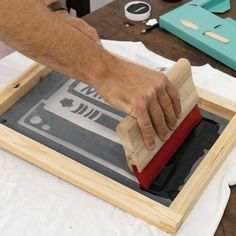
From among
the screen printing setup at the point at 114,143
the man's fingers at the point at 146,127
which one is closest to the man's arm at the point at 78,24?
the screen printing setup at the point at 114,143

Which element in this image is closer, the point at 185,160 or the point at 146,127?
the point at 146,127

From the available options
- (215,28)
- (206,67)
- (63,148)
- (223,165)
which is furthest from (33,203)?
(215,28)

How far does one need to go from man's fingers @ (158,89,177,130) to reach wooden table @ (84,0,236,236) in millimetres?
312

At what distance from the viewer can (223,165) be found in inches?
31.0

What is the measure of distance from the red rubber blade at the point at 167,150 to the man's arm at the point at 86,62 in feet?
0.17

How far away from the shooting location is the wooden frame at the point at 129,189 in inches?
26.7

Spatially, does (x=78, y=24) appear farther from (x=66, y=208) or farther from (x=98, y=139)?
(x=66, y=208)

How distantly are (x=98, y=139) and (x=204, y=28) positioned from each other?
418 mm

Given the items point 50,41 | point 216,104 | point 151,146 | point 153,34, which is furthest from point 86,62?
point 153,34

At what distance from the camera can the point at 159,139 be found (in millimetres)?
733

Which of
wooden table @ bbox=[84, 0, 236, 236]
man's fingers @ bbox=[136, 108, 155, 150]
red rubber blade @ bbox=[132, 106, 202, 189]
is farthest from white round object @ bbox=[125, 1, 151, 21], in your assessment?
man's fingers @ bbox=[136, 108, 155, 150]

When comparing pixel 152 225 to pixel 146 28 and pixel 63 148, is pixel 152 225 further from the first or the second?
pixel 146 28

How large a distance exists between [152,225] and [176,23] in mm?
550

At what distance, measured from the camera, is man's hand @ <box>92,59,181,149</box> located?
67 cm
